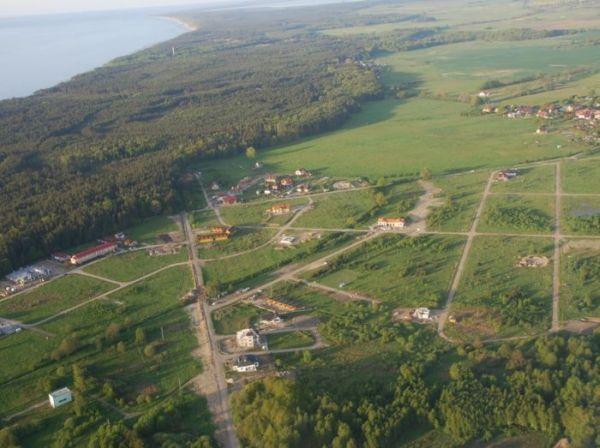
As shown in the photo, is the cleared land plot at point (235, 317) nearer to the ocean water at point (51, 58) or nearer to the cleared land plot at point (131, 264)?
the cleared land plot at point (131, 264)

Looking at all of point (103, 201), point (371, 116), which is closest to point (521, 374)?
point (103, 201)

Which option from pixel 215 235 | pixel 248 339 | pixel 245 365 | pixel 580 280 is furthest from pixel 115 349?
pixel 580 280

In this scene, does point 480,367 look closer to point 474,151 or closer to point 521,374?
point 521,374

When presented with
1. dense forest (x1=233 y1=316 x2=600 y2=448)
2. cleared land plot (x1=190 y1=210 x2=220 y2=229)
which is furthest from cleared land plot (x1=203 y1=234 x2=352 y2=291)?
dense forest (x1=233 y1=316 x2=600 y2=448)

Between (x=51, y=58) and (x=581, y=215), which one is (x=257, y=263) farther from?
(x=51, y=58)

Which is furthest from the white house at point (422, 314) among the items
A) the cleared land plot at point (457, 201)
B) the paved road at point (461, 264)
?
the cleared land plot at point (457, 201)

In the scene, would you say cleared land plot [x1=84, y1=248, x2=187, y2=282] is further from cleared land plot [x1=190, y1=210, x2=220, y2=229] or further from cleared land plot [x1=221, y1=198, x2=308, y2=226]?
cleared land plot [x1=221, y1=198, x2=308, y2=226]
